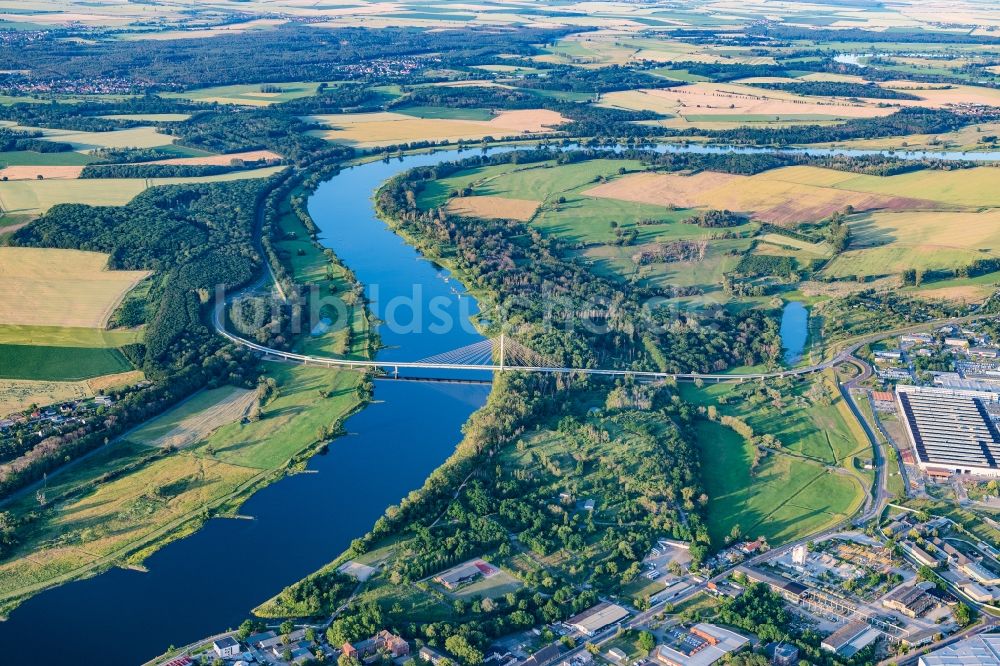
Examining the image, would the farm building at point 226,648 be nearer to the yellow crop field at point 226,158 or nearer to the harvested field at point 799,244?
the harvested field at point 799,244

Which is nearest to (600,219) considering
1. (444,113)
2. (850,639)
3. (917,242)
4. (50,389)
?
(917,242)

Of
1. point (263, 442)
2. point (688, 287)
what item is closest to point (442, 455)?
point (263, 442)

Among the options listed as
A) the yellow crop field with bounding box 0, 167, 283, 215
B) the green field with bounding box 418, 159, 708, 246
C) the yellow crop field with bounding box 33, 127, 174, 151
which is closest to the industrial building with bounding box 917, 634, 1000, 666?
the green field with bounding box 418, 159, 708, 246

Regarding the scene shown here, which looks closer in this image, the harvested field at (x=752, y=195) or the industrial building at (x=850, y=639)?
the industrial building at (x=850, y=639)

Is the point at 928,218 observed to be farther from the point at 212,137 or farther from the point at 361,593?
the point at 212,137

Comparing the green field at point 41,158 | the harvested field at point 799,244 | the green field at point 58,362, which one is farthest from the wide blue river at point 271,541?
the green field at point 41,158

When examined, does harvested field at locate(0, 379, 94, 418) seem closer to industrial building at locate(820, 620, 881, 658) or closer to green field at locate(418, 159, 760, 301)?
green field at locate(418, 159, 760, 301)
